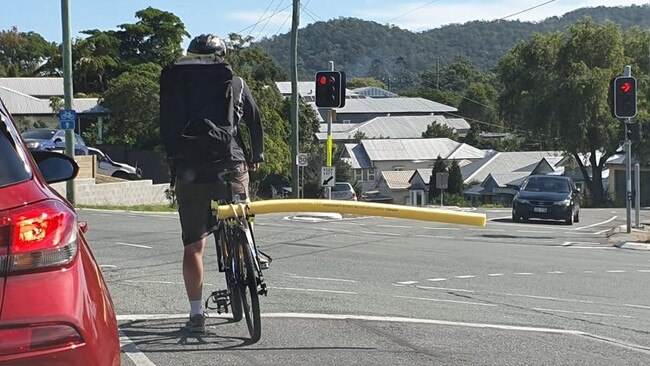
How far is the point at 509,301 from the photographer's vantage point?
854 cm

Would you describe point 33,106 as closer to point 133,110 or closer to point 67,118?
point 133,110

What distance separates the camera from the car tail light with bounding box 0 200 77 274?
2.98 meters

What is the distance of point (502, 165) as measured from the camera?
79062mm

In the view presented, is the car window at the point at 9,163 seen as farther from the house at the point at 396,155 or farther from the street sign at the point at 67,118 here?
the house at the point at 396,155

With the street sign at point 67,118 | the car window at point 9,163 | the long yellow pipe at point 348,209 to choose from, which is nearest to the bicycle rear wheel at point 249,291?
the long yellow pipe at point 348,209

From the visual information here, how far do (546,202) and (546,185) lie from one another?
1.23 meters

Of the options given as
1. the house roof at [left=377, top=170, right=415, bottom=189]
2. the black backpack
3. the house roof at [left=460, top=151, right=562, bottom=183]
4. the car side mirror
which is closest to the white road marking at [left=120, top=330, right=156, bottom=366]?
the black backpack

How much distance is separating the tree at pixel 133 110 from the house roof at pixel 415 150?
1496 inches

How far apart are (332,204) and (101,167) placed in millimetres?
36347

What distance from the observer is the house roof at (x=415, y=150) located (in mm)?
89062

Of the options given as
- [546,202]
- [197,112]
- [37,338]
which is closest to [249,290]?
[197,112]

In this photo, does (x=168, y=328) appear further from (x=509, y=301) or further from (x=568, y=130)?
(x=568, y=130)

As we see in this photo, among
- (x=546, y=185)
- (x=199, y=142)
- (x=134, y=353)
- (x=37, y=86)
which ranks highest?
(x=37, y=86)

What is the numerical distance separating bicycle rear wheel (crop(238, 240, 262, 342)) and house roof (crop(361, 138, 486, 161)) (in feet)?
269
